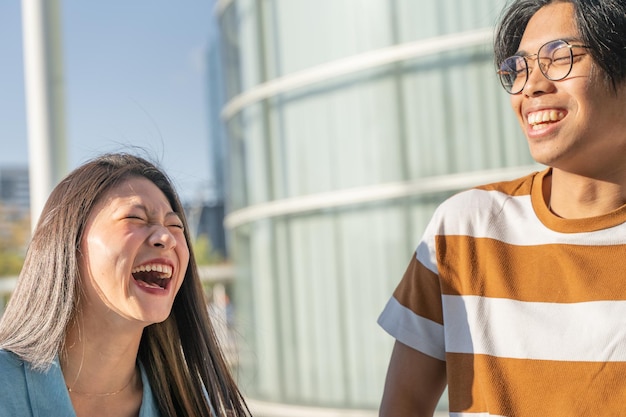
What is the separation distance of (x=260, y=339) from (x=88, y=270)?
594 centimetres

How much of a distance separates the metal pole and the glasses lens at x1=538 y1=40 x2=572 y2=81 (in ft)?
9.95

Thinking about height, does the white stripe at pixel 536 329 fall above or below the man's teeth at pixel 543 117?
below

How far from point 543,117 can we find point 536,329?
52 cm

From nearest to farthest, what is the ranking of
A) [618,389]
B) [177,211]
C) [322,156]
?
[618,389]
[177,211]
[322,156]

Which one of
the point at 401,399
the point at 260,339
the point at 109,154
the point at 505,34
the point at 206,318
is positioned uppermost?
the point at 505,34

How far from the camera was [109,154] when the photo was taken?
261cm

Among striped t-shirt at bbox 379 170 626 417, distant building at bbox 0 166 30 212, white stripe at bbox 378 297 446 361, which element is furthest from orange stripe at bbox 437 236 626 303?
distant building at bbox 0 166 30 212

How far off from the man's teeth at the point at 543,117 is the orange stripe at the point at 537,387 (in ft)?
1.90

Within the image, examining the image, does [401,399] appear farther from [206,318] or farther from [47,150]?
[47,150]

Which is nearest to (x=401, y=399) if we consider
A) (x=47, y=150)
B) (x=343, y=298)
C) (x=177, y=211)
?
(x=177, y=211)

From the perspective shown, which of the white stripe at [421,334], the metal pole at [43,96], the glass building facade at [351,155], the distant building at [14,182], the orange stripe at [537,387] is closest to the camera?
the orange stripe at [537,387]

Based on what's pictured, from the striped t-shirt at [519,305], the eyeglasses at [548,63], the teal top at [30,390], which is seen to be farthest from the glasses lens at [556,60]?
the teal top at [30,390]

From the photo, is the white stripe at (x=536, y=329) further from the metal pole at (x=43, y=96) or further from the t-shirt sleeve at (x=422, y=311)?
the metal pole at (x=43, y=96)

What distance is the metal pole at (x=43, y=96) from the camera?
4.52 metres
